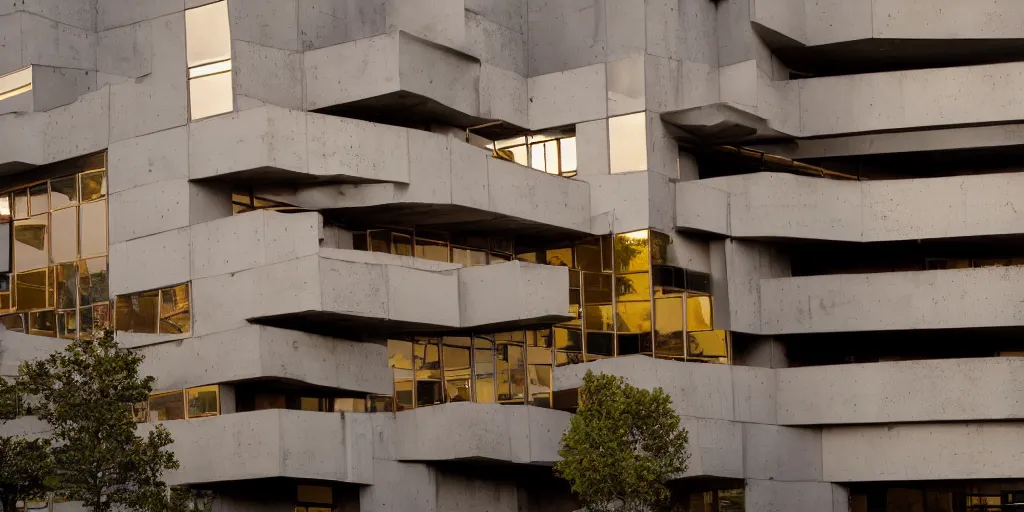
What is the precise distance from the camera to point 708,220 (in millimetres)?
54438

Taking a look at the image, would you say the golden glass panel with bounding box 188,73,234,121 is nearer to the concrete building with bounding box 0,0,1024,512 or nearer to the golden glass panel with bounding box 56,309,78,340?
the concrete building with bounding box 0,0,1024,512

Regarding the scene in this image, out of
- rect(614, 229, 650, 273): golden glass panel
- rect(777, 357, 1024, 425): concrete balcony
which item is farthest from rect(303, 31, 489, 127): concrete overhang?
rect(777, 357, 1024, 425): concrete balcony

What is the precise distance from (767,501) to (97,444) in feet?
66.4

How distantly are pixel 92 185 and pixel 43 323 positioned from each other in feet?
14.1

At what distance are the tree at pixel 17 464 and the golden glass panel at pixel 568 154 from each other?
17509 millimetres

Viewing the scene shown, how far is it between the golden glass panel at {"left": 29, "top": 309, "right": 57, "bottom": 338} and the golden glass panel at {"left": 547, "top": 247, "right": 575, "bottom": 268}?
14.2 metres

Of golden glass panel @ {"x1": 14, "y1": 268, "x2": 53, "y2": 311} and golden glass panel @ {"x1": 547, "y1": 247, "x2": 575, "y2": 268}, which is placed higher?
golden glass panel @ {"x1": 547, "y1": 247, "x2": 575, "y2": 268}

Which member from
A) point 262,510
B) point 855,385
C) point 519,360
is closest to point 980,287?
point 855,385

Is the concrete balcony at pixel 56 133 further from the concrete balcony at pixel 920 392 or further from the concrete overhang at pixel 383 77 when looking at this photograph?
the concrete balcony at pixel 920 392

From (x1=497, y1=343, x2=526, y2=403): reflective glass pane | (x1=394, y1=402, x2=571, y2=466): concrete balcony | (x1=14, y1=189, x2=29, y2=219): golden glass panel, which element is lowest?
(x1=394, y1=402, x2=571, y2=466): concrete balcony

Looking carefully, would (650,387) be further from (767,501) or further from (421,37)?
(421,37)

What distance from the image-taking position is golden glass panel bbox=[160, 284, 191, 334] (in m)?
48.5

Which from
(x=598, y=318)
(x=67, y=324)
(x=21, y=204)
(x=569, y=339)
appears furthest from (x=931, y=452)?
(x=21, y=204)

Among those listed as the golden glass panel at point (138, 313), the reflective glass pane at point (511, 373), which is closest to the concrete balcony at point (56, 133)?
the golden glass panel at point (138, 313)
